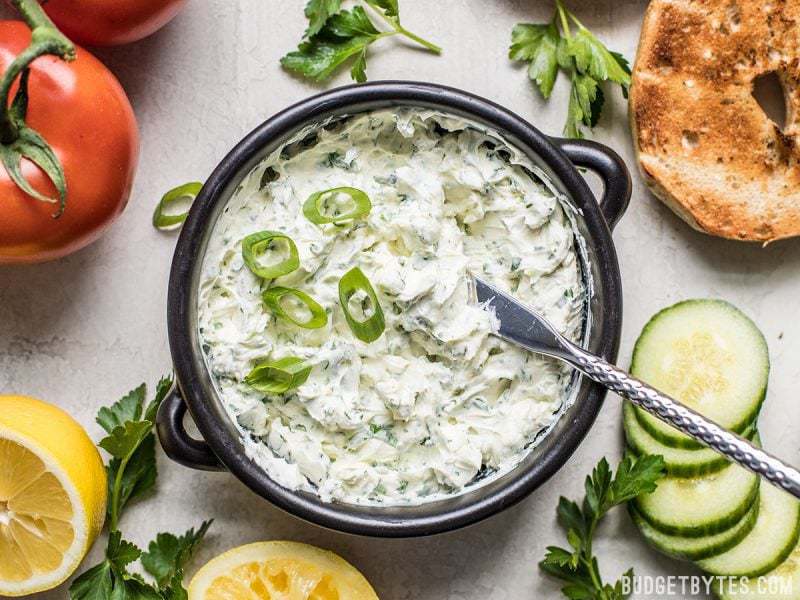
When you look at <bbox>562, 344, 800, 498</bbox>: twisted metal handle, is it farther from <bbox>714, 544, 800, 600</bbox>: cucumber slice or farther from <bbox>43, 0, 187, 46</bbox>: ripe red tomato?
<bbox>43, 0, 187, 46</bbox>: ripe red tomato

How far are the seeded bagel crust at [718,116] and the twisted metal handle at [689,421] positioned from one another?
0.47 meters

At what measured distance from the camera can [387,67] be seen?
1.90 metres

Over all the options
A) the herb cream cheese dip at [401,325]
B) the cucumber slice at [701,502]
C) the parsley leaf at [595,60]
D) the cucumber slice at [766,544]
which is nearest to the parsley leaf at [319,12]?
the herb cream cheese dip at [401,325]

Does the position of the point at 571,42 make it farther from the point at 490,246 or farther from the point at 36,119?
the point at 36,119

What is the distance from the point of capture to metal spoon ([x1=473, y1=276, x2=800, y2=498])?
1.46 m

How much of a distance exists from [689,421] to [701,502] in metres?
0.38

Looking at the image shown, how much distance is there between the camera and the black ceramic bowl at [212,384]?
1.60 m

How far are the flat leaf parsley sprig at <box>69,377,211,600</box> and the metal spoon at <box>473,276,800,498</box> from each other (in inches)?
26.9

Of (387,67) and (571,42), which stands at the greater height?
(571,42)

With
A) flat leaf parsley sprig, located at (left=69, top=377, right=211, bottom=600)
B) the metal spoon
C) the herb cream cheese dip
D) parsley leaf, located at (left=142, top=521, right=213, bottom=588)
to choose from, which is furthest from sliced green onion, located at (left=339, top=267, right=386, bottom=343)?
parsley leaf, located at (left=142, top=521, right=213, bottom=588)

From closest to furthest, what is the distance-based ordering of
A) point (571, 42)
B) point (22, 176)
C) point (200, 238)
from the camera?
point (22, 176), point (200, 238), point (571, 42)

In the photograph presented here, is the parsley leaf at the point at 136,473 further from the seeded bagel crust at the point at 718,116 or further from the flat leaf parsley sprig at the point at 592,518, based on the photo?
the seeded bagel crust at the point at 718,116

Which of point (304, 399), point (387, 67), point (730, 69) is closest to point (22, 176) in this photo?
point (304, 399)

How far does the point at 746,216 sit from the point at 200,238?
1.09 metres
